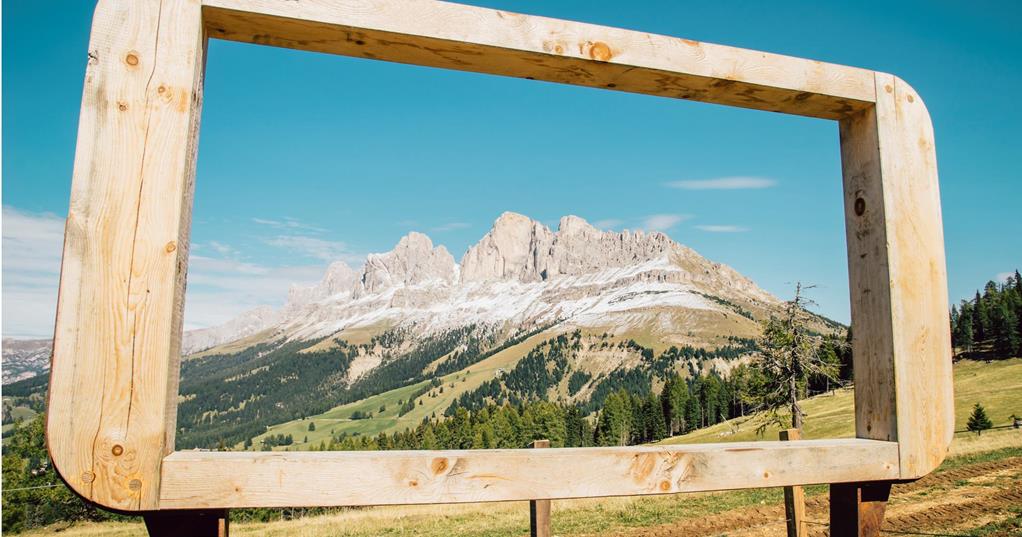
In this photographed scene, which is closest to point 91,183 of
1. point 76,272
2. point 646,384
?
point 76,272

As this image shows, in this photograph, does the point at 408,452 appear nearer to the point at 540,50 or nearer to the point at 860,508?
the point at 540,50

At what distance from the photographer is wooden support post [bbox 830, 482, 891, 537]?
2459 millimetres

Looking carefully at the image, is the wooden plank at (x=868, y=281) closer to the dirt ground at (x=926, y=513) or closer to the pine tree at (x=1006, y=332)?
the dirt ground at (x=926, y=513)

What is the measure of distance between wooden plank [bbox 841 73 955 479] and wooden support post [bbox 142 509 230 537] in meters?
2.54

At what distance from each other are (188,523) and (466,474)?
36.6 inches

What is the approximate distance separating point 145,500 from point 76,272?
28.2 inches

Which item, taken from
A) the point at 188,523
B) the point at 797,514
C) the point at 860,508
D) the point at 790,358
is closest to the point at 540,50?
the point at 188,523

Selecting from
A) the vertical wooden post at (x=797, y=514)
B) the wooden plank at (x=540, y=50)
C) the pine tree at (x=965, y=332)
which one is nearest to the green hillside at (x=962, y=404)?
the pine tree at (x=965, y=332)

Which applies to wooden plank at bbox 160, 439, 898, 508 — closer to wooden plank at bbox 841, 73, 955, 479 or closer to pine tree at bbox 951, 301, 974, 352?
wooden plank at bbox 841, 73, 955, 479

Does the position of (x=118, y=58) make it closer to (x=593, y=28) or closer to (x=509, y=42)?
(x=509, y=42)

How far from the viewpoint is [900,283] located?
246 centimetres

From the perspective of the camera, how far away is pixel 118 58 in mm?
1920

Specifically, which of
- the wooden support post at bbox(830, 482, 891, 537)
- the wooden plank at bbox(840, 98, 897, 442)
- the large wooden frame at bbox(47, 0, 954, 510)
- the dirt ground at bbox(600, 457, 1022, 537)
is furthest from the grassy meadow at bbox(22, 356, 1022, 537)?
the large wooden frame at bbox(47, 0, 954, 510)

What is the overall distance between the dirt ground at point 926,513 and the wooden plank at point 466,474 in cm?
959
